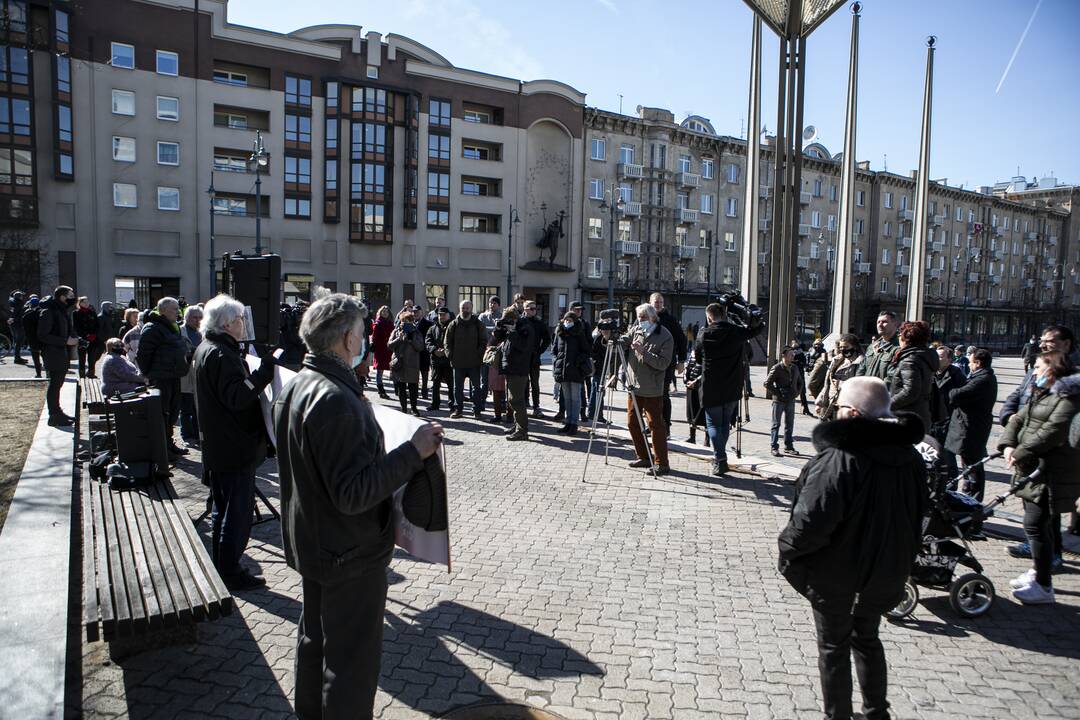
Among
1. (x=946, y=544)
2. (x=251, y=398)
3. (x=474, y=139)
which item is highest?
(x=474, y=139)

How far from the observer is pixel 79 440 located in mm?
8859

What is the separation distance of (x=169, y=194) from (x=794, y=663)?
43385 millimetres

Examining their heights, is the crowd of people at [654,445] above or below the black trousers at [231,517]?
above

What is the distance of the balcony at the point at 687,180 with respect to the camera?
54.6 m

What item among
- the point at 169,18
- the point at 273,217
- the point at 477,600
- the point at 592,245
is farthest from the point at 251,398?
the point at 592,245

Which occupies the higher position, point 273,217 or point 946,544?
point 273,217

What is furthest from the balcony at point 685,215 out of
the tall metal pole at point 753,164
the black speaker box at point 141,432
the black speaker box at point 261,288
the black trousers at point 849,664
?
the black trousers at point 849,664

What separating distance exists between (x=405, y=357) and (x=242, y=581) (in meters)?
A: 7.93

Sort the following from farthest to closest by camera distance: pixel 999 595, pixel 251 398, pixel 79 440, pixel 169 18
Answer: pixel 169 18 → pixel 79 440 → pixel 999 595 → pixel 251 398

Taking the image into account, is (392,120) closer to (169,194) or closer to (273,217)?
(273,217)

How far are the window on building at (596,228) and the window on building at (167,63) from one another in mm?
27971

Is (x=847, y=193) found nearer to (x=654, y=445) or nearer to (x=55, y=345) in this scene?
(x=654, y=445)

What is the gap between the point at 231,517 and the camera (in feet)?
15.9

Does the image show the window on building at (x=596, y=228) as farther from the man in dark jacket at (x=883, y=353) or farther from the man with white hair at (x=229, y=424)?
the man with white hair at (x=229, y=424)
